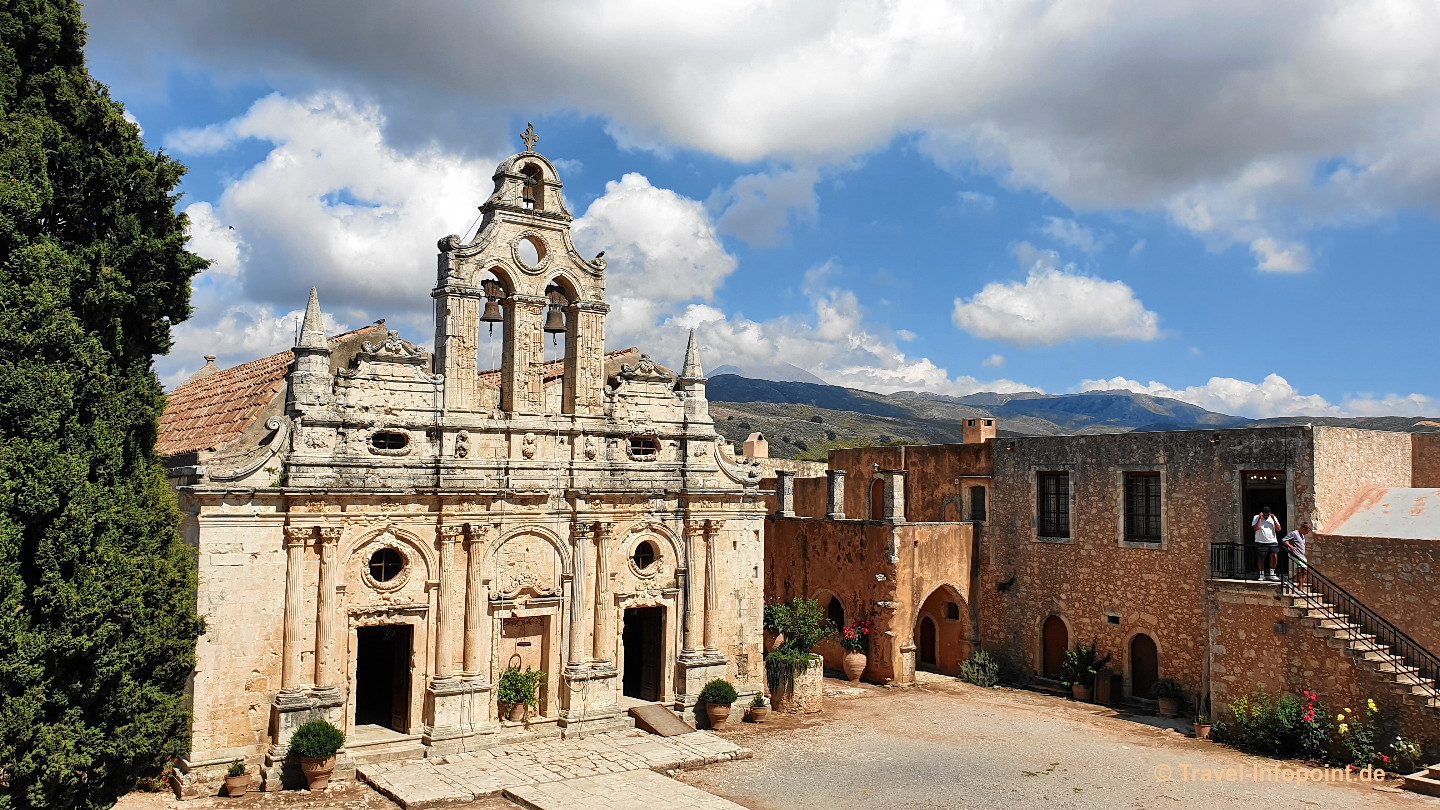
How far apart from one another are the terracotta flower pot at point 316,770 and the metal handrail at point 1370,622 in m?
18.2

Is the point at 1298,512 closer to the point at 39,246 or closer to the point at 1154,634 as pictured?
the point at 1154,634

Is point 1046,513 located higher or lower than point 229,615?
higher

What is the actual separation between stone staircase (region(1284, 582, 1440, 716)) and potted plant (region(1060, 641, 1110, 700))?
18.2 feet

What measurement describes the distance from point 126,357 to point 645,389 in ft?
33.2

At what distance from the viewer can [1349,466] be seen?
21141 millimetres

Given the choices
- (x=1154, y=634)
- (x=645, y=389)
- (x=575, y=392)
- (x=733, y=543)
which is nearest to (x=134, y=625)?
(x=575, y=392)

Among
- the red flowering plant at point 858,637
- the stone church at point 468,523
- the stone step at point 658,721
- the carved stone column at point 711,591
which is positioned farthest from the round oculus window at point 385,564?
the red flowering plant at point 858,637

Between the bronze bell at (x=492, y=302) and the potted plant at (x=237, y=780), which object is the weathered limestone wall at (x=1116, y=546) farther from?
the potted plant at (x=237, y=780)

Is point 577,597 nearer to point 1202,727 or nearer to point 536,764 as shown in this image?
point 536,764

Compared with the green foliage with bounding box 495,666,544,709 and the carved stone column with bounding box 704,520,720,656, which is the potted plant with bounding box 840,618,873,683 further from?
the green foliage with bounding box 495,666,544,709

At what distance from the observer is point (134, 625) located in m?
12.2

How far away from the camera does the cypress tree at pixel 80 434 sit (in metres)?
11.0

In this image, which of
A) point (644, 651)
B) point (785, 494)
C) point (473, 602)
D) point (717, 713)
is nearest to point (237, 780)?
point (473, 602)

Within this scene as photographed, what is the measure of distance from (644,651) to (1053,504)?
11.5m
